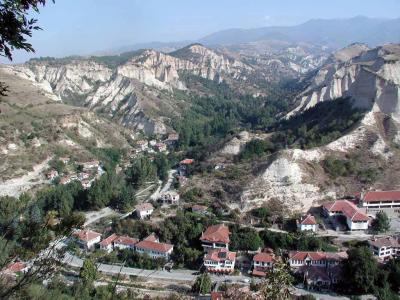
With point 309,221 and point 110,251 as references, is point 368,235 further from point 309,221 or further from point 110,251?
point 110,251

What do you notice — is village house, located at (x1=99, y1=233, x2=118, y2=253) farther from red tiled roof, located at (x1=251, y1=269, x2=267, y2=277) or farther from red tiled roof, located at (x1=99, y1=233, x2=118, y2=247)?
red tiled roof, located at (x1=251, y1=269, x2=267, y2=277)

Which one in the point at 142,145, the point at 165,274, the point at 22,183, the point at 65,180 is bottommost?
the point at 142,145

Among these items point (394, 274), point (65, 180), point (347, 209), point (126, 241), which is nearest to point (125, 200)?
point (126, 241)

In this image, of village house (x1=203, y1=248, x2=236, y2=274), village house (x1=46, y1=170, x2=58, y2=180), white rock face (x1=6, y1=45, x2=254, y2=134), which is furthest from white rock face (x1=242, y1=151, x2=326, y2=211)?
white rock face (x1=6, y1=45, x2=254, y2=134)

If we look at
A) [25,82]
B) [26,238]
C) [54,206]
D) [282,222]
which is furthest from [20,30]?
[25,82]

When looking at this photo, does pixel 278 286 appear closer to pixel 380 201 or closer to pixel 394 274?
pixel 394 274

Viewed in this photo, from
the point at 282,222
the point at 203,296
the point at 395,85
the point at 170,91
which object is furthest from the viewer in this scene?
the point at 170,91
